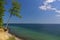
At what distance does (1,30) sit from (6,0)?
1.20 metres

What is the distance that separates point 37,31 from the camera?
29.7 ft

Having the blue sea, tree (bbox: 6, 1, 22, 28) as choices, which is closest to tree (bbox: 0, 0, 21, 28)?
tree (bbox: 6, 1, 22, 28)

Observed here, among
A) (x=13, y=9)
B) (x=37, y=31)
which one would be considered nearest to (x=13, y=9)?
(x=13, y=9)

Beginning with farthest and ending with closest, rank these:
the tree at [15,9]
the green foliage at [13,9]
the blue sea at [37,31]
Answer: the blue sea at [37,31] < the tree at [15,9] < the green foliage at [13,9]

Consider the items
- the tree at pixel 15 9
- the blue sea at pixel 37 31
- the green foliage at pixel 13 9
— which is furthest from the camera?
the blue sea at pixel 37 31

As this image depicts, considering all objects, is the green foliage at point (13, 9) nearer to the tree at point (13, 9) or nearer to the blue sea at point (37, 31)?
the tree at point (13, 9)

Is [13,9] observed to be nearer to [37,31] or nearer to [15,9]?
[15,9]

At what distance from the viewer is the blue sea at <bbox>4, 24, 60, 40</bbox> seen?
835cm

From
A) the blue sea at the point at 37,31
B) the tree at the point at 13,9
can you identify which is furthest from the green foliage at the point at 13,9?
the blue sea at the point at 37,31

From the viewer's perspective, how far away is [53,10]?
793 cm

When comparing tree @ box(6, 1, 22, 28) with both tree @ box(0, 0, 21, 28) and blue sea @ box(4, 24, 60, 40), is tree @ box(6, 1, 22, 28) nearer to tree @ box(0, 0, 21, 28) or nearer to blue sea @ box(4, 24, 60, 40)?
tree @ box(0, 0, 21, 28)

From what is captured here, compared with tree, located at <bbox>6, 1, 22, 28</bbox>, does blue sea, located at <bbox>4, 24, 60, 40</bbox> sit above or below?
below

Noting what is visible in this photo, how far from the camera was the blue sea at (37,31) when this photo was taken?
835 centimetres

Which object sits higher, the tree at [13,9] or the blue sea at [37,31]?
the tree at [13,9]
